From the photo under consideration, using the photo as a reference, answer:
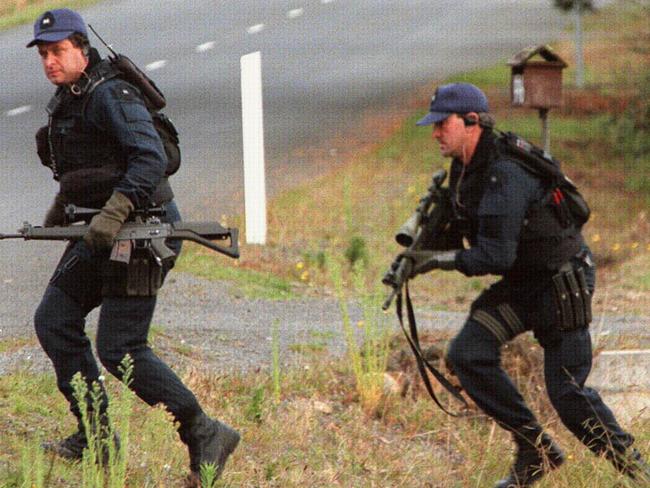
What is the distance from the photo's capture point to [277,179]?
1433 centimetres

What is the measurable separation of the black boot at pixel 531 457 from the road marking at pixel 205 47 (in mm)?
15607

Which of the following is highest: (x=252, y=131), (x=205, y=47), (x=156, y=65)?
(x=252, y=131)

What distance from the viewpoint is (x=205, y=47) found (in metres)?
21.5

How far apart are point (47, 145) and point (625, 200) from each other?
10.5m

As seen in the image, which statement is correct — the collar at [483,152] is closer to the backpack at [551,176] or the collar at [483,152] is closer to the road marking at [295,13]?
the backpack at [551,176]

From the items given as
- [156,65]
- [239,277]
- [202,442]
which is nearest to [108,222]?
[202,442]

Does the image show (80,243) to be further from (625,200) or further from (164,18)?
(164,18)

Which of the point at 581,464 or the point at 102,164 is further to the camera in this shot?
the point at 581,464

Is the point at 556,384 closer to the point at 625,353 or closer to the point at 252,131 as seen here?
the point at 625,353

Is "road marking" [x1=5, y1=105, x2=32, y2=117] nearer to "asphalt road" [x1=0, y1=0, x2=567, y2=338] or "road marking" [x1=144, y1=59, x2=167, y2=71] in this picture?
"asphalt road" [x1=0, y1=0, x2=567, y2=338]

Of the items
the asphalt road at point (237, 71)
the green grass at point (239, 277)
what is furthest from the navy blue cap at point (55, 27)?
the green grass at point (239, 277)

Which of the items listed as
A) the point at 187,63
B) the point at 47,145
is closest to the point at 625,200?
the point at 187,63

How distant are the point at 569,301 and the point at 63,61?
2.29m

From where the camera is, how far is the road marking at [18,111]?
630 inches
